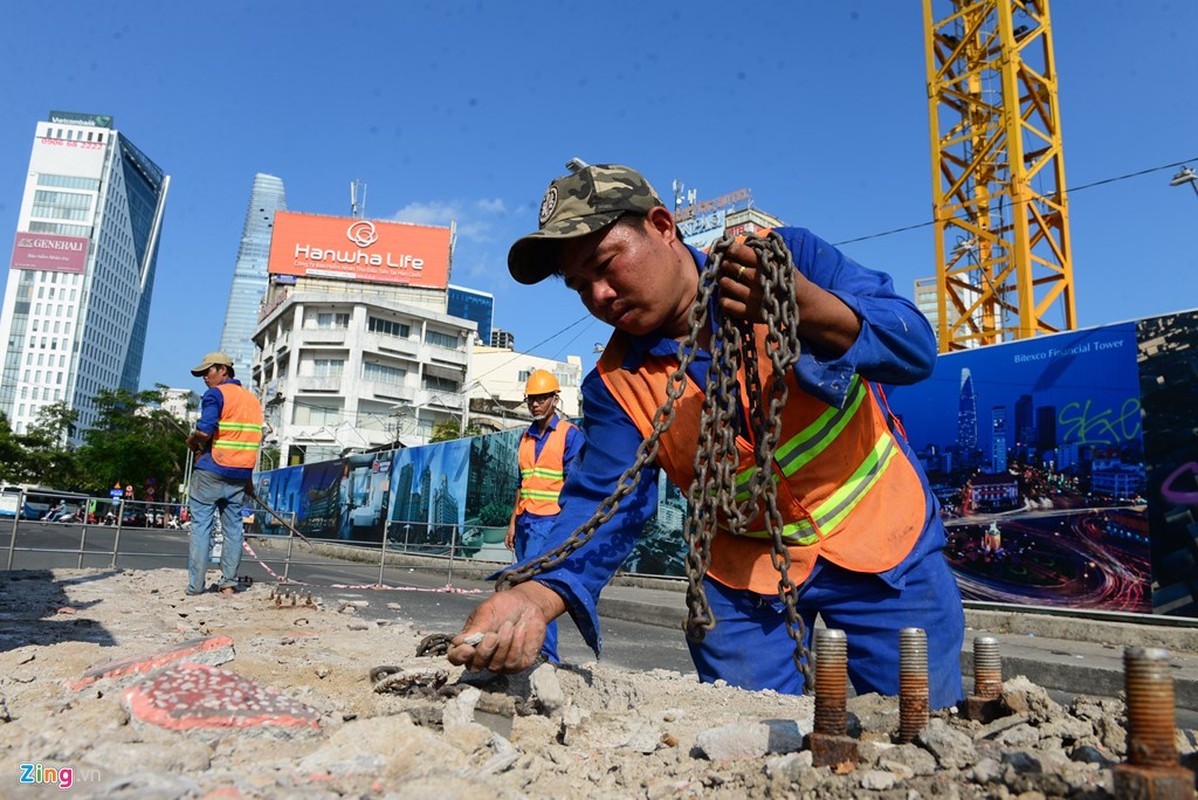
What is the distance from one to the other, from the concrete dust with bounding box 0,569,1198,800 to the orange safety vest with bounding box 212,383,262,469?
479 centimetres

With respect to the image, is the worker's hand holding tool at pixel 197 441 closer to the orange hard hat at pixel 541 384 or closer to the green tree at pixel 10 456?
the orange hard hat at pixel 541 384

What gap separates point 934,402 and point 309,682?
29.2 feet

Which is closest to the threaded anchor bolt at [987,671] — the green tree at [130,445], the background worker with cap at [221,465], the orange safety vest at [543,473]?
the orange safety vest at [543,473]

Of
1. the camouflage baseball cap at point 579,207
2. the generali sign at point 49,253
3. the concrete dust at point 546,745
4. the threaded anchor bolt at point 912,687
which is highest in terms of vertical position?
the generali sign at point 49,253

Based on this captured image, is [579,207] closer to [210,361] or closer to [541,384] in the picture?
[541,384]

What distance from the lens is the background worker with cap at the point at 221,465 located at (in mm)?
7363

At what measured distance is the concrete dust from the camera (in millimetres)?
1528

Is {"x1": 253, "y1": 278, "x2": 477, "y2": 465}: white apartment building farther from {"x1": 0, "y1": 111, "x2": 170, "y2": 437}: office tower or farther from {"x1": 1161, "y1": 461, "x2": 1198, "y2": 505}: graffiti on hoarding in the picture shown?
{"x1": 0, "y1": 111, "x2": 170, "y2": 437}: office tower

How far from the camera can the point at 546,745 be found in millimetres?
2031

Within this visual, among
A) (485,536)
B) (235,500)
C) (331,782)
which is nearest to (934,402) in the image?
(235,500)

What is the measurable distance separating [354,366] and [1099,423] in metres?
55.5

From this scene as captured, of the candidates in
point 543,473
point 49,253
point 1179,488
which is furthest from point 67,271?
point 1179,488

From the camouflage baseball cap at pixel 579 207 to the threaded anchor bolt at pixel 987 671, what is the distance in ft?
4.52

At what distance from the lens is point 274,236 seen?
2464 inches
